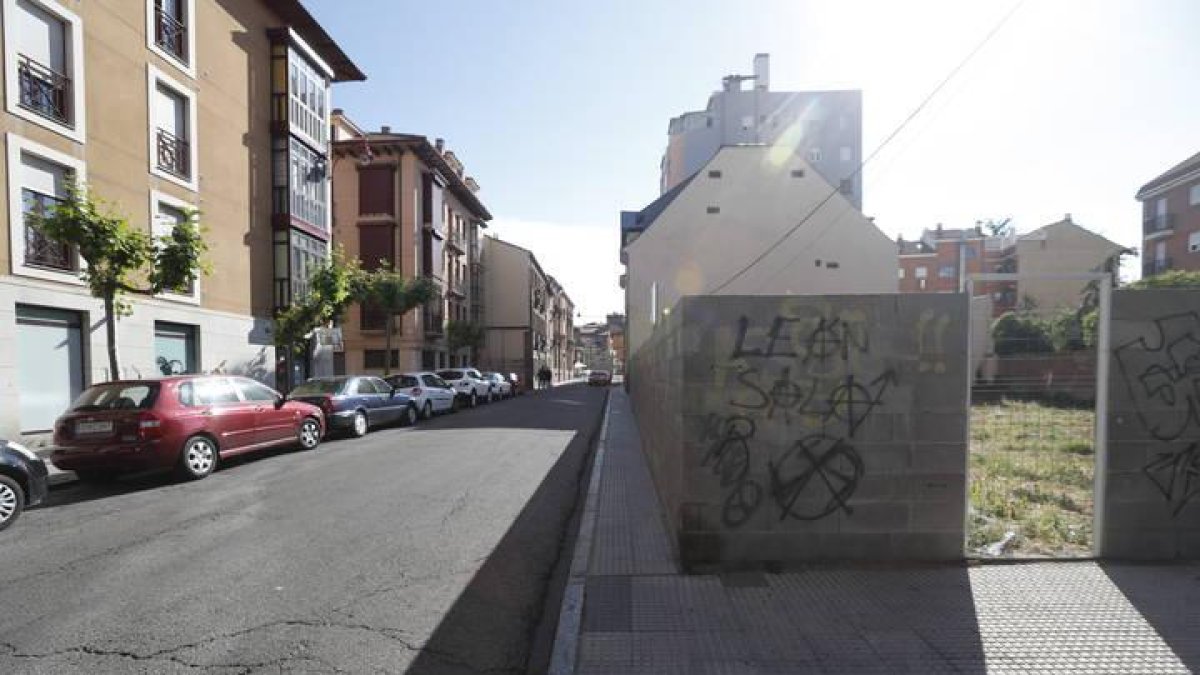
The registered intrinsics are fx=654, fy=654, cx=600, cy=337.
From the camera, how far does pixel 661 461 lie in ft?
23.4

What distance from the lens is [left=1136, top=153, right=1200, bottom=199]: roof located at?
1439 inches

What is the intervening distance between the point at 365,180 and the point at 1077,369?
32565 mm

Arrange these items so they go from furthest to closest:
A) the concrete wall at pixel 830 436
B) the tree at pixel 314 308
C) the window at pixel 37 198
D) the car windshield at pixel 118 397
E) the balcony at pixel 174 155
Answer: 1. the tree at pixel 314 308
2. the balcony at pixel 174 155
3. the window at pixel 37 198
4. the car windshield at pixel 118 397
5. the concrete wall at pixel 830 436

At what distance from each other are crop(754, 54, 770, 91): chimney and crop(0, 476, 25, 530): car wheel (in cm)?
5051

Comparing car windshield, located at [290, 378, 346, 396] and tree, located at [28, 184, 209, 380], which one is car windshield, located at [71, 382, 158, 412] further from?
car windshield, located at [290, 378, 346, 396]

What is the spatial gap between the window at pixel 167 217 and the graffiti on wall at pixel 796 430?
15.1 m

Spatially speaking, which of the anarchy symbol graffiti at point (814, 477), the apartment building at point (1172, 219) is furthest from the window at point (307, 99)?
the apartment building at point (1172, 219)

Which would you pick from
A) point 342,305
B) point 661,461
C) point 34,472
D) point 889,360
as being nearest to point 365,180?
point 342,305

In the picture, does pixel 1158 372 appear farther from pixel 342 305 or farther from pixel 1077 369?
pixel 342 305

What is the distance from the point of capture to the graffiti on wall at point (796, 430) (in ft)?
16.4

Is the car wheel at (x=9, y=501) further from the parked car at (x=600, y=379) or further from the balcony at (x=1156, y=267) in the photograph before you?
the balcony at (x=1156, y=267)

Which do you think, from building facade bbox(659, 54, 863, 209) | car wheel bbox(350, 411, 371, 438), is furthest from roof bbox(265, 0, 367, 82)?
building facade bbox(659, 54, 863, 209)

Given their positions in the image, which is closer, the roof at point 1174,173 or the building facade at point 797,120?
the roof at point 1174,173

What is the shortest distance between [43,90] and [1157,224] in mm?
51777
